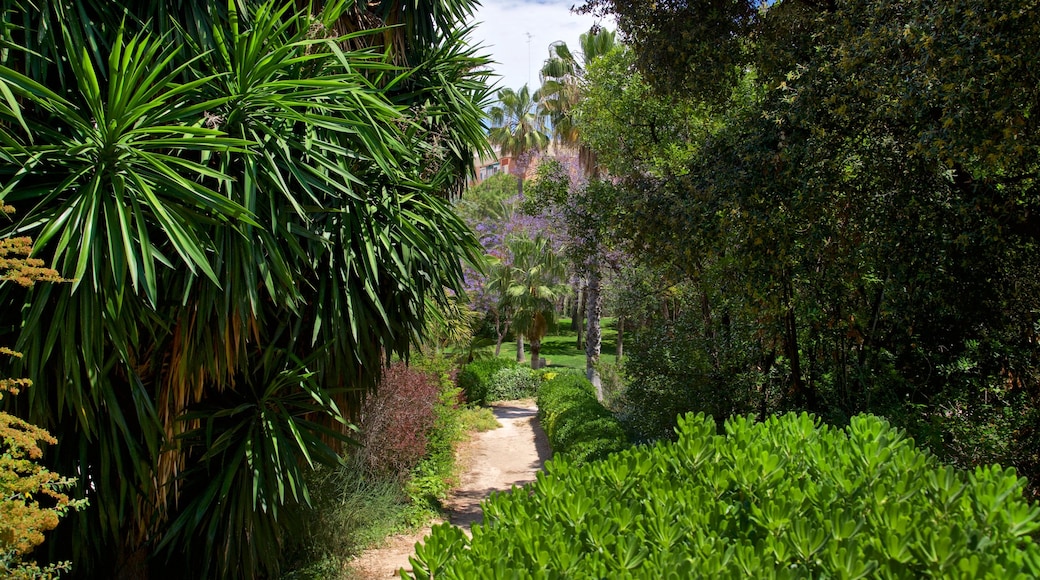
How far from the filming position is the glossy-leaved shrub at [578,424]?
8.84 metres

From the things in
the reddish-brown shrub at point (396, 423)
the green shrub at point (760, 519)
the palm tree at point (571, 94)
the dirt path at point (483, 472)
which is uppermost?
the palm tree at point (571, 94)

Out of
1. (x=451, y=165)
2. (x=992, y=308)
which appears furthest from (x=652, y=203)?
(x=992, y=308)

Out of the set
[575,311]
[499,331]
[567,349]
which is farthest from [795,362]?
[575,311]

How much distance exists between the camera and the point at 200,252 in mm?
3451

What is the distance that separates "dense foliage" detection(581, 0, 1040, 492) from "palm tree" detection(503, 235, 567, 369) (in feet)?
48.0

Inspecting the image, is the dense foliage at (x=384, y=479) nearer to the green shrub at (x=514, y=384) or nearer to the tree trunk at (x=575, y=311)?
the green shrub at (x=514, y=384)

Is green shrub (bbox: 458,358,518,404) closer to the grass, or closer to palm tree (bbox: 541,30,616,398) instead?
palm tree (bbox: 541,30,616,398)

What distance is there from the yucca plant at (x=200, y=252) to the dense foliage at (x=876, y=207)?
2901mm

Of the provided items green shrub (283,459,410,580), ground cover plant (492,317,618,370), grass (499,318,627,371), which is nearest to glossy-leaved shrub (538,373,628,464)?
green shrub (283,459,410,580)

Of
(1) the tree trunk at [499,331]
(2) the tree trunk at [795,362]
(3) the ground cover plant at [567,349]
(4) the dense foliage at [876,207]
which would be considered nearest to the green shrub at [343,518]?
(4) the dense foliage at [876,207]

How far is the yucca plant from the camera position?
349 centimetres

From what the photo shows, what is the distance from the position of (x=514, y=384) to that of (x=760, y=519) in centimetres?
1993

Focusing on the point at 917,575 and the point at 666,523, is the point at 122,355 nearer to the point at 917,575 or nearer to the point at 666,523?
the point at 666,523

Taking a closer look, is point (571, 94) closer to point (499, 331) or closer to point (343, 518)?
point (499, 331)
